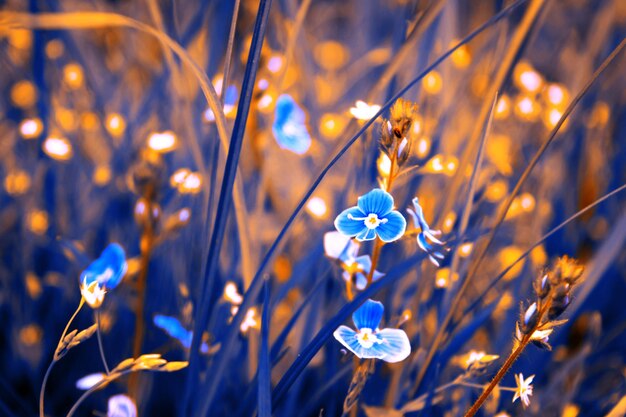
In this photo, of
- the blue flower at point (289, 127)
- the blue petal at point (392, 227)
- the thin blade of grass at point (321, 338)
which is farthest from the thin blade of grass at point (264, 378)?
the blue flower at point (289, 127)

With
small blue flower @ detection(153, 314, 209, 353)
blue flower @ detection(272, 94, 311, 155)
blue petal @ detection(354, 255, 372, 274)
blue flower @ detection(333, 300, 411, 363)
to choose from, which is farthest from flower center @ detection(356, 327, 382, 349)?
blue flower @ detection(272, 94, 311, 155)

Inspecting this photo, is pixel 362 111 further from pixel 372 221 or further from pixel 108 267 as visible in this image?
pixel 108 267

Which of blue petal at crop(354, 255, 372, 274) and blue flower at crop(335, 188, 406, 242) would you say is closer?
blue flower at crop(335, 188, 406, 242)

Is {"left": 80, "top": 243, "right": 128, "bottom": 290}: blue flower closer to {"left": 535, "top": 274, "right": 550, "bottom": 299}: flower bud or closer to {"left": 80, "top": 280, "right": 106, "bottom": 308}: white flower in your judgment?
{"left": 80, "top": 280, "right": 106, "bottom": 308}: white flower

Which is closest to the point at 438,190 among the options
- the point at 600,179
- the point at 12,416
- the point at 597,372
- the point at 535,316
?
the point at 600,179

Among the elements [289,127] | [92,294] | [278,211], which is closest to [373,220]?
[92,294]

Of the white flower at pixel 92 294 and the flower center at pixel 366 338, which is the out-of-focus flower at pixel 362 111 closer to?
the flower center at pixel 366 338
